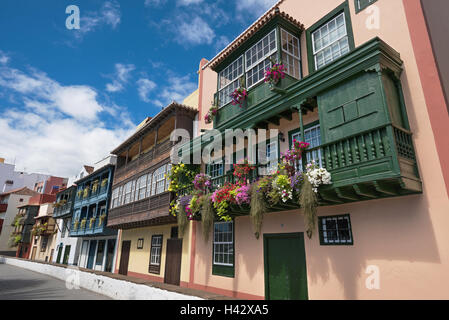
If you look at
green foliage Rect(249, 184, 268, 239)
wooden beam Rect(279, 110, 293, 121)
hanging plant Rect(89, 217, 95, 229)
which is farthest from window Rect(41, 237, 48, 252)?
wooden beam Rect(279, 110, 293, 121)

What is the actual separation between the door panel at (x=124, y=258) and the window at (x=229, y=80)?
42.9 feet

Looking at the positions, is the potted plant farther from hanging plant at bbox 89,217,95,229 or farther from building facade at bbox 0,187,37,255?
building facade at bbox 0,187,37,255

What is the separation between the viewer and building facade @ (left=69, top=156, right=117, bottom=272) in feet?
78.3

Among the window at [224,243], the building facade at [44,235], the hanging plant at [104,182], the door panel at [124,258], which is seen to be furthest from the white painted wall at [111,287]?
the building facade at [44,235]

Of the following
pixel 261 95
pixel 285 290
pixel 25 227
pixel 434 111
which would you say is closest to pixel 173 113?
pixel 261 95

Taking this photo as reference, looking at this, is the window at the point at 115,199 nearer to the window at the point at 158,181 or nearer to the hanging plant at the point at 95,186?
the window at the point at 158,181

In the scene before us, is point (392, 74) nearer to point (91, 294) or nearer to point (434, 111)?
point (434, 111)

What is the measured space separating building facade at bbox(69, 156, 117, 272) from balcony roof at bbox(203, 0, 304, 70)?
16557 mm

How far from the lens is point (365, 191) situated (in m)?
6.91

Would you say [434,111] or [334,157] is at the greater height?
[434,111]

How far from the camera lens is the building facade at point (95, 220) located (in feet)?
78.3

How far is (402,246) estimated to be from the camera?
671cm

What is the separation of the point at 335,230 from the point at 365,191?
1.87 metres

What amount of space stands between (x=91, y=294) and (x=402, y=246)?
1188 centimetres
